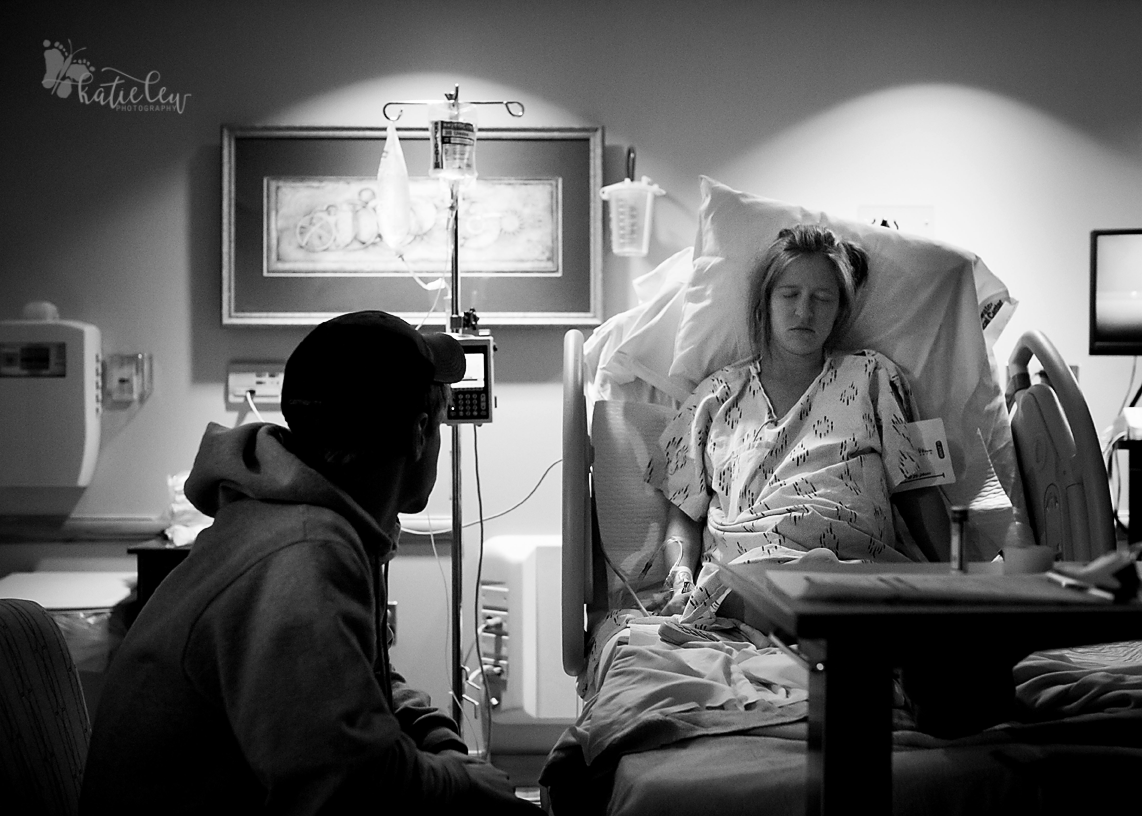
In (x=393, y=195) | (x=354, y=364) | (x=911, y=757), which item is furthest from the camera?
(x=393, y=195)

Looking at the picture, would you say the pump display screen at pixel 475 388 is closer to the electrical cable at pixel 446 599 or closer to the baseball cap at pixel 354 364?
the electrical cable at pixel 446 599

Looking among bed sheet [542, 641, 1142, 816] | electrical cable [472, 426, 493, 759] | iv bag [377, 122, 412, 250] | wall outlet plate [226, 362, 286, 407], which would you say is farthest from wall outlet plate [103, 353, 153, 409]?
bed sheet [542, 641, 1142, 816]

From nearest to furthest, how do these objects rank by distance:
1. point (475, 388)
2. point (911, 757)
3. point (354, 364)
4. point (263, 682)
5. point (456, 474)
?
point (263, 682)
point (354, 364)
point (911, 757)
point (475, 388)
point (456, 474)

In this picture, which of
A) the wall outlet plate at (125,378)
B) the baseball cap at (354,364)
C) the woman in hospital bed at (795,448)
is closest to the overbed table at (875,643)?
the baseball cap at (354,364)

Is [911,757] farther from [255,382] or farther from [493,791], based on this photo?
[255,382]

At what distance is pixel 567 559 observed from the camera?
207 cm

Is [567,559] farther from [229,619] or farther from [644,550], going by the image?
[229,619]

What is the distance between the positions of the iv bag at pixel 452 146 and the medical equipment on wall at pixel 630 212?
0.53 metres

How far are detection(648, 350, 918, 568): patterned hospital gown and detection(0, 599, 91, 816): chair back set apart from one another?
4.06ft

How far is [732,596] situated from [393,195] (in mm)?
1495

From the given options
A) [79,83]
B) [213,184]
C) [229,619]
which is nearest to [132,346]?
[213,184]

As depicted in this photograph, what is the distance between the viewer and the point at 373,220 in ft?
10.0

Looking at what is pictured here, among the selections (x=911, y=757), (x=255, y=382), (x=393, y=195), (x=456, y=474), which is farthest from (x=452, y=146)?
(x=911, y=757)

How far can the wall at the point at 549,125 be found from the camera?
307 centimetres
